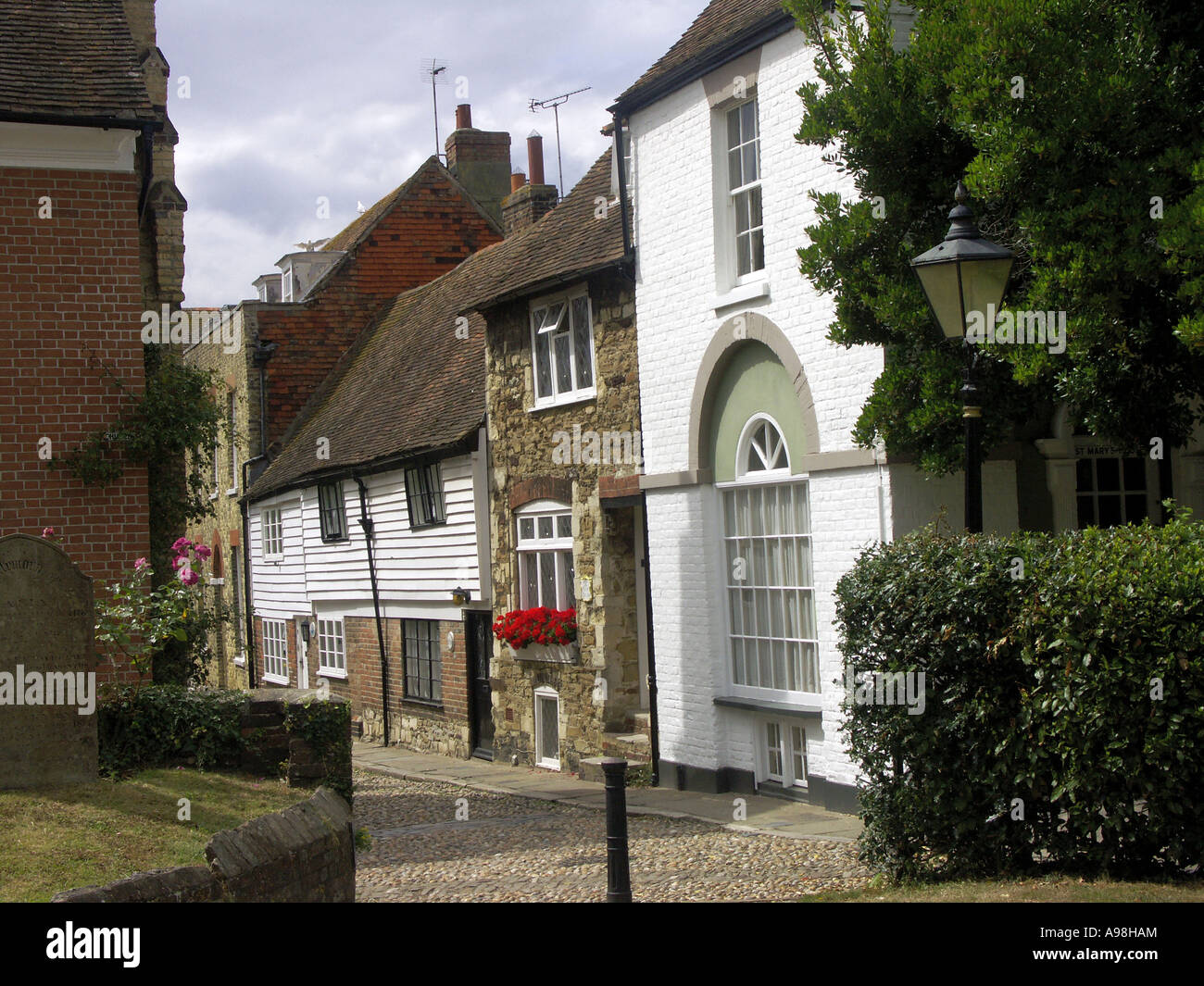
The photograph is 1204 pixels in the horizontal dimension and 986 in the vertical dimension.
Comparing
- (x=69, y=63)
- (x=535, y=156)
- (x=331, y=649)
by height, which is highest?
(x=535, y=156)

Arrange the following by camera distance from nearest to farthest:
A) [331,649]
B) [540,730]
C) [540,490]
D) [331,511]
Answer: [540,490]
[540,730]
[331,511]
[331,649]

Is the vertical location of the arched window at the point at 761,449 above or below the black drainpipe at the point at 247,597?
above

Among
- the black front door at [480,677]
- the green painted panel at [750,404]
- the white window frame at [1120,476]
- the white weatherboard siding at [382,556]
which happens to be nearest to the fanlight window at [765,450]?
the green painted panel at [750,404]

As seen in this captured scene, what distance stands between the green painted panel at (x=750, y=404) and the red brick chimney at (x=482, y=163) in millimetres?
18990

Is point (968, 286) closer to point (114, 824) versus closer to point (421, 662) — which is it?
point (114, 824)

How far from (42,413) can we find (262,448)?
17121 mm

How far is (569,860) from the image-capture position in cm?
1114

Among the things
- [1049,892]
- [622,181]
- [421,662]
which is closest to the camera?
[1049,892]

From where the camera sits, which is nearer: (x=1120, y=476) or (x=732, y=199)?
(x=1120, y=476)

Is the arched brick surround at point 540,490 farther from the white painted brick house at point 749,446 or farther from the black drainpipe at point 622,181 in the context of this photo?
the black drainpipe at point 622,181

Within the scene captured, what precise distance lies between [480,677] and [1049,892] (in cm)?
1398

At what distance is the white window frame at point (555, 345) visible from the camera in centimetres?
1683

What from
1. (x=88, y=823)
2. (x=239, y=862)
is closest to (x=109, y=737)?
(x=88, y=823)

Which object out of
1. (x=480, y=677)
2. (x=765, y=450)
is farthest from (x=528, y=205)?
(x=765, y=450)
